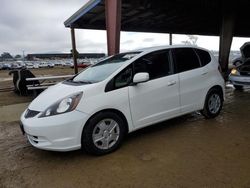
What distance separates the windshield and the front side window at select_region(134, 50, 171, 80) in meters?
0.21

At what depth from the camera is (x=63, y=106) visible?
140 inches

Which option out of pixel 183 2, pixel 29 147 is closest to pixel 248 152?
pixel 29 147

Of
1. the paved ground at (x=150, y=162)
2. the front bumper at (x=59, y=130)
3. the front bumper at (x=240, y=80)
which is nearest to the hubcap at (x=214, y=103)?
the paved ground at (x=150, y=162)

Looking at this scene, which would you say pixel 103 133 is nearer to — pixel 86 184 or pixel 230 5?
pixel 86 184

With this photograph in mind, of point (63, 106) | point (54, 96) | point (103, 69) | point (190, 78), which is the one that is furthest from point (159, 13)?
point (63, 106)

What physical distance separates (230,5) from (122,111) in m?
11.3

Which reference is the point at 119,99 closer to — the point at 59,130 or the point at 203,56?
the point at 59,130

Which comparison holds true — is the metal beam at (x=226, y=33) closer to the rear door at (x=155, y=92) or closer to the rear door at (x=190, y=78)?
the rear door at (x=190, y=78)

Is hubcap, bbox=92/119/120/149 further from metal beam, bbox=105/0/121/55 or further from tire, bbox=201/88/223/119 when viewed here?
metal beam, bbox=105/0/121/55

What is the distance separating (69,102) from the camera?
357 centimetres

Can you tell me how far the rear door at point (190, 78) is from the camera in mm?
4805

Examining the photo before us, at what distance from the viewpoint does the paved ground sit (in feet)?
10.0

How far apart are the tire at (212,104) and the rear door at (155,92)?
3.25 feet

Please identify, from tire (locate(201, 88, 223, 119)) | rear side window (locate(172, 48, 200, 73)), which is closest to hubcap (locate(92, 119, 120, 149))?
rear side window (locate(172, 48, 200, 73))
